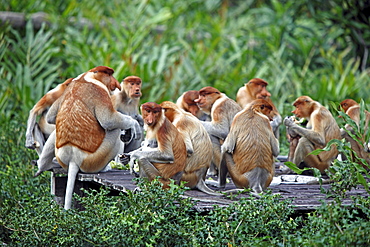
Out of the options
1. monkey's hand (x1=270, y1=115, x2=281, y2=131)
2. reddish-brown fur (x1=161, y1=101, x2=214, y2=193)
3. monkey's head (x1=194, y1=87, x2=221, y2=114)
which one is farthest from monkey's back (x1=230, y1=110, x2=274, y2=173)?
monkey's hand (x1=270, y1=115, x2=281, y2=131)

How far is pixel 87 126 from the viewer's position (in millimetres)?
4535

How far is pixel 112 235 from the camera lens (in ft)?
11.1

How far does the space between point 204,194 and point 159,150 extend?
52cm

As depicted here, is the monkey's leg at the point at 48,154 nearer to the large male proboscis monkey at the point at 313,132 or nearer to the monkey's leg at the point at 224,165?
the monkey's leg at the point at 224,165

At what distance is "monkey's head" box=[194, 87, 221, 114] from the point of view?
16.5ft

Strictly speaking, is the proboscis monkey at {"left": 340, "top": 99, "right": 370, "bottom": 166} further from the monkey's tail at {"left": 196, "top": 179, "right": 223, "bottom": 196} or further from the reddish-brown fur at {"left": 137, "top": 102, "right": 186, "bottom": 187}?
the reddish-brown fur at {"left": 137, "top": 102, "right": 186, "bottom": 187}

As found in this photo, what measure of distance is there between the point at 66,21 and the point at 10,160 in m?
4.46

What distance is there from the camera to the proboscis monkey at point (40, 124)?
16.7 ft

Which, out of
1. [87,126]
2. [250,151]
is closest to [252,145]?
[250,151]

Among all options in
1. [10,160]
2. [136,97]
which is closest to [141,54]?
[10,160]

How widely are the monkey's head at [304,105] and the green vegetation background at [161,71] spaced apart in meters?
1.35

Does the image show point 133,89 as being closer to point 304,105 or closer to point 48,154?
point 48,154

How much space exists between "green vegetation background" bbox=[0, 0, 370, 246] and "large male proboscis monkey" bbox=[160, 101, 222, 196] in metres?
0.58

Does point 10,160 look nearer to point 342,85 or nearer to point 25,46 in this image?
point 25,46
